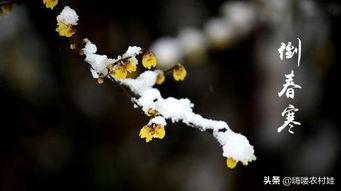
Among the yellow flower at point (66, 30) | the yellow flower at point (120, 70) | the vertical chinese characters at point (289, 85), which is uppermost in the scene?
the vertical chinese characters at point (289, 85)

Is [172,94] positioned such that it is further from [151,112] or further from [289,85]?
[151,112]

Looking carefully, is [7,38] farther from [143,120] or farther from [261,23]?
[261,23]

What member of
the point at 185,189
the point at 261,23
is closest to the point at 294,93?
the point at 261,23

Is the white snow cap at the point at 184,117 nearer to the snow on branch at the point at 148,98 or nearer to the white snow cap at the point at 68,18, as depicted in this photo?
the snow on branch at the point at 148,98

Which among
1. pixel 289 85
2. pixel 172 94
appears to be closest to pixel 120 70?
pixel 289 85

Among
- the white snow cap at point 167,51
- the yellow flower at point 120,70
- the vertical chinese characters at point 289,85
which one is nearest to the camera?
the yellow flower at point 120,70

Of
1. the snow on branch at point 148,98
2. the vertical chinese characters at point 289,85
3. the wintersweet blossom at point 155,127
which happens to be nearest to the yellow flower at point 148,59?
the snow on branch at point 148,98

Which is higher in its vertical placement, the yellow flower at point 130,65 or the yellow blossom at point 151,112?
the yellow flower at point 130,65
